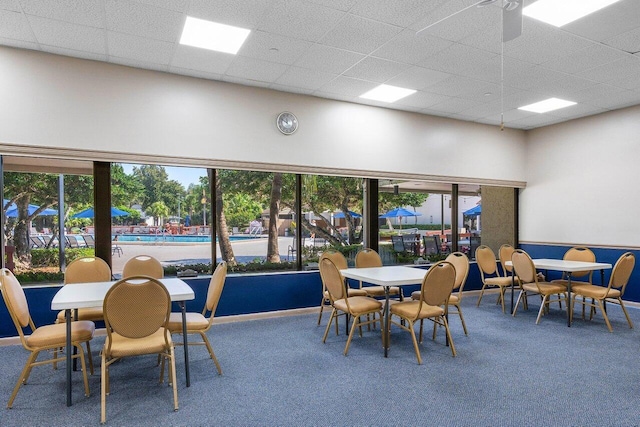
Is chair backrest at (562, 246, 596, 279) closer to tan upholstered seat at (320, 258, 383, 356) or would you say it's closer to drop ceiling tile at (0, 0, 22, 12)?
tan upholstered seat at (320, 258, 383, 356)

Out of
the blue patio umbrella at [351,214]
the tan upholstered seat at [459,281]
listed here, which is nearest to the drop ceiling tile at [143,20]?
the blue patio umbrella at [351,214]

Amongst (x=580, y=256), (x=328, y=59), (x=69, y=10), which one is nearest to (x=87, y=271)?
(x=69, y=10)

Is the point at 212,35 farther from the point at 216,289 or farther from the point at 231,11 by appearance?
the point at 216,289

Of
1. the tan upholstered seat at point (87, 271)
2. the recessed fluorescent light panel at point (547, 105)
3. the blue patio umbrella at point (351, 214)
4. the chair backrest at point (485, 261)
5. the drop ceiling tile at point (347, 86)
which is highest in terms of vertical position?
the drop ceiling tile at point (347, 86)

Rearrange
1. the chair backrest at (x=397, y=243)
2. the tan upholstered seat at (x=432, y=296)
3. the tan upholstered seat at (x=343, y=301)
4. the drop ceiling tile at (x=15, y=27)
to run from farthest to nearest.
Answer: the chair backrest at (x=397, y=243) < the tan upholstered seat at (x=343, y=301) < the tan upholstered seat at (x=432, y=296) < the drop ceiling tile at (x=15, y=27)

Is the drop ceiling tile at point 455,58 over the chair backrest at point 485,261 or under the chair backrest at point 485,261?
over

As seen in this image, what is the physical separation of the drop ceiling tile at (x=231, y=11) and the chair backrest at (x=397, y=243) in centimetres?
426

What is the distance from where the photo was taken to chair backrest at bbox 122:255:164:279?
4.12 metres

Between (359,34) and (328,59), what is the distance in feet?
2.07

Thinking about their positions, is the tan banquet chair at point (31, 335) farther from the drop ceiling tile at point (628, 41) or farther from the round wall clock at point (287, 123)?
the drop ceiling tile at point (628, 41)

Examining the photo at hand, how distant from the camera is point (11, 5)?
3162mm

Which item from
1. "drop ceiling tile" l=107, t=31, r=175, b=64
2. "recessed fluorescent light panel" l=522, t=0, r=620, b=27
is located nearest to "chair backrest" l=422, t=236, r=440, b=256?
"recessed fluorescent light panel" l=522, t=0, r=620, b=27

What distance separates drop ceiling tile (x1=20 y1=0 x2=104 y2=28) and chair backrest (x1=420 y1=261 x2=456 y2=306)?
3.54 meters

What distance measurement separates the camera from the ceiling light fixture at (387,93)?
5207 mm
